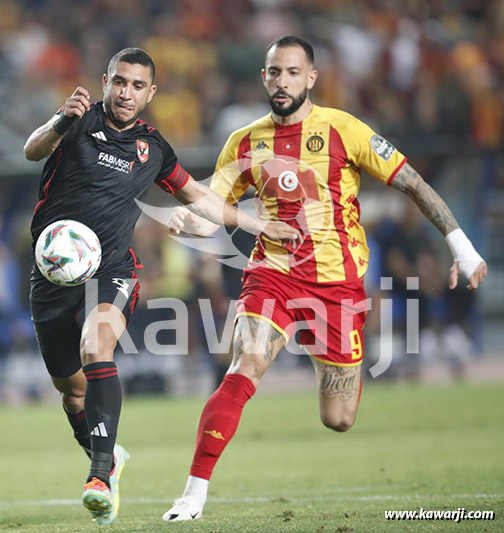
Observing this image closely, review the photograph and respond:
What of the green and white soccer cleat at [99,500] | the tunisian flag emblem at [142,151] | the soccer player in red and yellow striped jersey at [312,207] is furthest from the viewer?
the soccer player in red and yellow striped jersey at [312,207]

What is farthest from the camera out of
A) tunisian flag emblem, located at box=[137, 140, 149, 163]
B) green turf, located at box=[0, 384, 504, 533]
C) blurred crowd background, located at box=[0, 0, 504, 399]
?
blurred crowd background, located at box=[0, 0, 504, 399]

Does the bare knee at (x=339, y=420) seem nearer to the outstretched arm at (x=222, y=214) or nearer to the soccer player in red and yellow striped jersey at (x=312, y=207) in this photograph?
the soccer player in red and yellow striped jersey at (x=312, y=207)

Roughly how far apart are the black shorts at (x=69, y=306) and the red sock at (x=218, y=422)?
2.40 feet

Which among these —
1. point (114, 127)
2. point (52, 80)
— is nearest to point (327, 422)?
point (114, 127)

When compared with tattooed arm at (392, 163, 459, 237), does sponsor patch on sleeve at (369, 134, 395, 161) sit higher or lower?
higher

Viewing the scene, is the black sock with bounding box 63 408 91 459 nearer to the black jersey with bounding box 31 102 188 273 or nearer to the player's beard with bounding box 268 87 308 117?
the black jersey with bounding box 31 102 188 273

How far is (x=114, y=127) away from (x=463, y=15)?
14.7 metres

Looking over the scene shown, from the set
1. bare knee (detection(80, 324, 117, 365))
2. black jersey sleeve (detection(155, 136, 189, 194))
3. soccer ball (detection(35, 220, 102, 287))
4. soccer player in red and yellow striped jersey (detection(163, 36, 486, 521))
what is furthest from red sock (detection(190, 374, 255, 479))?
black jersey sleeve (detection(155, 136, 189, 194))

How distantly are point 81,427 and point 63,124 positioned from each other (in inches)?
80.2

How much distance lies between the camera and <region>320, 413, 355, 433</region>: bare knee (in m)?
6.40

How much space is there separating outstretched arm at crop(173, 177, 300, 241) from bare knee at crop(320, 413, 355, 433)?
1198 millimetres

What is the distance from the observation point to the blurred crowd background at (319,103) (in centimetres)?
1445

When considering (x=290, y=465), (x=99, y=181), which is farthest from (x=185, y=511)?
(x=290, y=465)

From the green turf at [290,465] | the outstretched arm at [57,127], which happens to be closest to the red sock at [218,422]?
the green turf at [290,465]
